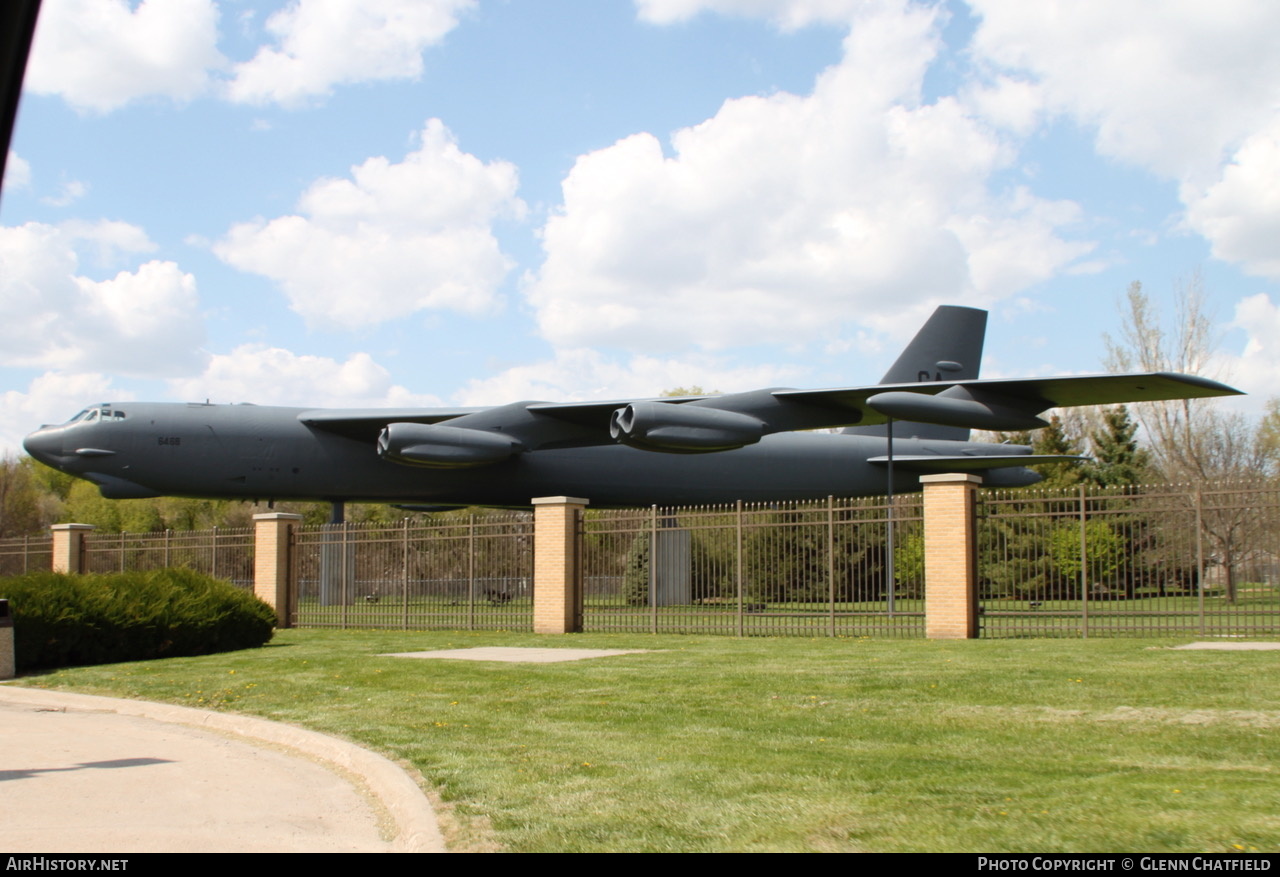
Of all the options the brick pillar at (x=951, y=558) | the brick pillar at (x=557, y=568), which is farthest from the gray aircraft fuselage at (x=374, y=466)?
the brick pillar at (x=951, y=558)

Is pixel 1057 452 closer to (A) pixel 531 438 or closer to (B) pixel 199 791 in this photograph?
(A) pixel 531 438

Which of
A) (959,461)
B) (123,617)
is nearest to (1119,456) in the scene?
(959,461)

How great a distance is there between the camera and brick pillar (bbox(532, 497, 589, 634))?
750 inches

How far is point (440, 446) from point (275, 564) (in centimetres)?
484

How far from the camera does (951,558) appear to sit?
51.0 ft

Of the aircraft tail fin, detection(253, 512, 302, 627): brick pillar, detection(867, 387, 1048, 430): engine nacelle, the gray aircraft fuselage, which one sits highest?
the aircraft tail fin

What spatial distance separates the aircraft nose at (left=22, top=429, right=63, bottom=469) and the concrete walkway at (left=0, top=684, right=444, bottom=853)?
58.2 feet

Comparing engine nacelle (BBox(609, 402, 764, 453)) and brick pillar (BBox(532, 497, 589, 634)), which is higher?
engine nacelle (BBox(609, 402, 764, 453))

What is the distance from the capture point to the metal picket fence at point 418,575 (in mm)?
20828

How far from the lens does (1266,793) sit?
516 centimetres

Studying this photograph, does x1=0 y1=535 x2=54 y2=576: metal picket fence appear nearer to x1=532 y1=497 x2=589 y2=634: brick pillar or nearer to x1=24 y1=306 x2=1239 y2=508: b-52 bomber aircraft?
x1=24 y1=306 x2=1239 y2=508: b-52 bomber aircraft

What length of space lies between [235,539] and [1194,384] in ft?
63.2

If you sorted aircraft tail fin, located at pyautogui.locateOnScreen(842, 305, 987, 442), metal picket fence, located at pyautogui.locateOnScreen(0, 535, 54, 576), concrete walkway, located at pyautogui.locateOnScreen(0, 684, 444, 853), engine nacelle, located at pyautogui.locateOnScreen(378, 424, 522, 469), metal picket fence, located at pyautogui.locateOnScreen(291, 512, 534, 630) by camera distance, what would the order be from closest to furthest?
concrete walkway, located at pyautogui.locateOnScreen(0, 684, 444, 853) → metal picket fence, located at pyautogui.locateOnScreen(291, 512, 534, 630) → engine nacelle, located at pyautogui.locateOnScreen(378, 424, 522, 469) → metal picket fence, located at pyautogui.locateOnScreen(0, 535, 54, 576) → aircraft tail fin, located at pyautogui.locateOnScreen(842, 305, 987, 442)

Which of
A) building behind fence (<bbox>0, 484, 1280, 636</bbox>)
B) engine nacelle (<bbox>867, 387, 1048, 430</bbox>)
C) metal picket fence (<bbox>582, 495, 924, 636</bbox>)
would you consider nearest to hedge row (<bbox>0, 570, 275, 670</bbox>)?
building behind fence (<bbox>0, 484, 1280, 636</bbox>)
